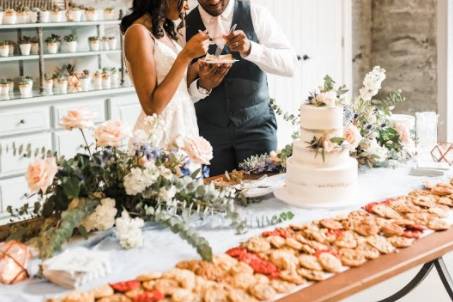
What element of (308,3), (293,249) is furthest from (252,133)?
(308,3)

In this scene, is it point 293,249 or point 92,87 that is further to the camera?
point 92,87

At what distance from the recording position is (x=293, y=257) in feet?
6.07

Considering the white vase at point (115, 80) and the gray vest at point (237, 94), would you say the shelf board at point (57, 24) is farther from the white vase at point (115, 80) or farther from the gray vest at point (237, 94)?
the gray vest at point (237, 94)

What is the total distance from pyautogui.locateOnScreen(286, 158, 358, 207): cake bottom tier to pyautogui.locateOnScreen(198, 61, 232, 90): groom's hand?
2.32 ft

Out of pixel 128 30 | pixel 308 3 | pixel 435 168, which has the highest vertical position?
pixel 308 3

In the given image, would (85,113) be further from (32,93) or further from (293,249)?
(32,93)

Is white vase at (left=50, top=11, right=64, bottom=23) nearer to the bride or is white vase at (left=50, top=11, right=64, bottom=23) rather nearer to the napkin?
the bride

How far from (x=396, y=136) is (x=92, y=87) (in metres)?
2.72

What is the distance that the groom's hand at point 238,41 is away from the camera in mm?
2867

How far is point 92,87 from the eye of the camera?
498 centimetres

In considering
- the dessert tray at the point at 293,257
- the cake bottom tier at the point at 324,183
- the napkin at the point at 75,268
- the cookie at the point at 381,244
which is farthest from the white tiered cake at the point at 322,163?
the napkin at the point at 75,268

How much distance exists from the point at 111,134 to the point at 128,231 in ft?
0.94

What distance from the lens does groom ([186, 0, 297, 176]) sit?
3172 millimetres

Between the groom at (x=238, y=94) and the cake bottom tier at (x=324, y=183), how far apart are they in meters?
0.84
